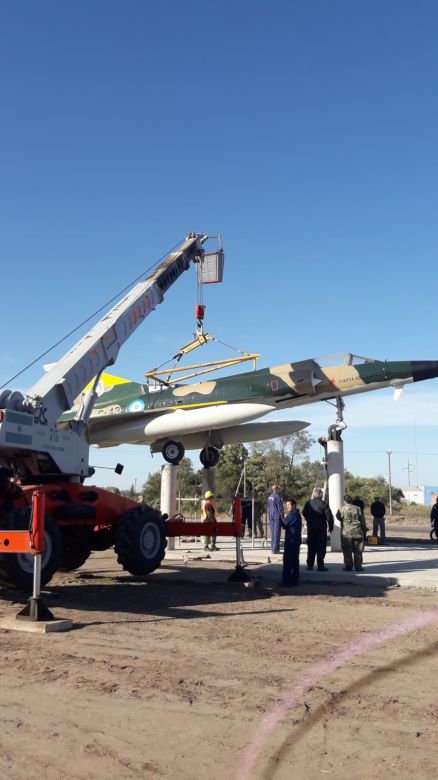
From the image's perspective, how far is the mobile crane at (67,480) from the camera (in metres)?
8.77

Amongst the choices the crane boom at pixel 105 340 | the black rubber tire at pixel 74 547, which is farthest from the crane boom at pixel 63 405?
the black rubber tire at pixel 74 547

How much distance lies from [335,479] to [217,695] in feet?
38.1

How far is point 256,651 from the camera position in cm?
637

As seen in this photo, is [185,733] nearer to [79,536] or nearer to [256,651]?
[256,651]

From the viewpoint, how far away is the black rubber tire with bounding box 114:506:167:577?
400 inches

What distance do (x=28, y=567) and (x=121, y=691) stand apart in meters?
3.99

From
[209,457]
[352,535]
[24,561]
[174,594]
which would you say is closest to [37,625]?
[24,561]

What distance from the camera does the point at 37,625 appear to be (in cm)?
707

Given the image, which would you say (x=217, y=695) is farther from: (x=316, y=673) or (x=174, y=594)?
(x=174, y=594)

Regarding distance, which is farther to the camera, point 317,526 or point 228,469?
point 228,469

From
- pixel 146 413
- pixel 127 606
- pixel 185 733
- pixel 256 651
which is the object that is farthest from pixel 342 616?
pixel 146 413

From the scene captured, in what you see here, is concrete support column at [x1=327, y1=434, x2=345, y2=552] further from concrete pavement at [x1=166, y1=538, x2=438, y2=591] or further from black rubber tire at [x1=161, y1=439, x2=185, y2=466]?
black rubber tire at [x1=161, y1=439, x2=185, y2=466]

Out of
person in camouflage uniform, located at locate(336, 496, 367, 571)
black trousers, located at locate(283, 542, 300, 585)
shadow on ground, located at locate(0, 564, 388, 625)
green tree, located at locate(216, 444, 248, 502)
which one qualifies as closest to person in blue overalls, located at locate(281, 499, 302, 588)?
black trousers, located at locate(283, 542, 300, 585)

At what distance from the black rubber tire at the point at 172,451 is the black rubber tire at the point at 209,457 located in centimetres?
118
